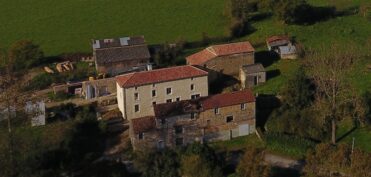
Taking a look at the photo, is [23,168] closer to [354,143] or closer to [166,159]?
[166,159]

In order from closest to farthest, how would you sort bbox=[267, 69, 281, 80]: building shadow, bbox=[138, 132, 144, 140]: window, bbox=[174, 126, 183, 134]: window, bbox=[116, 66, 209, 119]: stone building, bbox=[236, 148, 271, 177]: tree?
bbox=[236, 148, 271, 177]: tree → bbox=[138, 132, 144, 140]: window → bbox=[174, 126, 183, 134]: window → bbox=[116, 66, 209, 119]: stone building → bbox=[267, 69, 281, 80]: building shadow

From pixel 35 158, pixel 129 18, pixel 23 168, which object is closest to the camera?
pixel 23 168

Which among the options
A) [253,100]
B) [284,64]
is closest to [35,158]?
[253,100]

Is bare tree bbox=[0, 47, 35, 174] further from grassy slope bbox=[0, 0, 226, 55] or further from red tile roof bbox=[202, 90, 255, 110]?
red tile roof bbox=[202, 90, 255, 110]

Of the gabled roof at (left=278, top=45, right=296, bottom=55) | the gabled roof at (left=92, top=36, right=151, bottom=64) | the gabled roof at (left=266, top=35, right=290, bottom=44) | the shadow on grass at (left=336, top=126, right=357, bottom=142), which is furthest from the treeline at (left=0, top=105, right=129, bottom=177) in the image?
the gabled roof at (left=266, top=35, right=290, bottom=44)

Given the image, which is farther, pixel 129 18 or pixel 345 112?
pixel 129 18

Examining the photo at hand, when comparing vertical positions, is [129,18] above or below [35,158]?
above

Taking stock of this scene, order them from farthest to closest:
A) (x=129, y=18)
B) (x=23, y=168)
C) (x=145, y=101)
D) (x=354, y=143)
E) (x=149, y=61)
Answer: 1. (x=129, y=18)
2. (x=149, y=61)
3. (x=145, y=101)
4. (x=354, y=143)
5. (x=23, y=168)
